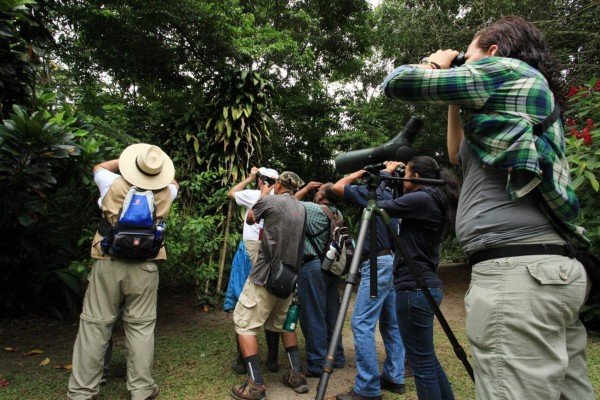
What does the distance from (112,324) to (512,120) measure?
10.5 feet

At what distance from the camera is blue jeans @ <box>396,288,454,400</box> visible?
8.32ft

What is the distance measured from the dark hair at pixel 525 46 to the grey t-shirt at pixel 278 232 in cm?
225

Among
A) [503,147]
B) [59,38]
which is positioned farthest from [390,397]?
[59,38]

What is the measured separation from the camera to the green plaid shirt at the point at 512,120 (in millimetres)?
1504

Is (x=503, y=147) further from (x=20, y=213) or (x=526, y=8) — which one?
(x=526, y=8)

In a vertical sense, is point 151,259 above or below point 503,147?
below

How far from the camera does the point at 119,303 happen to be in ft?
11.3

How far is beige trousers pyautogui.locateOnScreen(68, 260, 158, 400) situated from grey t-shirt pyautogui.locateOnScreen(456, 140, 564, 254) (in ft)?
8.66

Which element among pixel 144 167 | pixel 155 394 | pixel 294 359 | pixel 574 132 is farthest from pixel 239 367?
pixel 574 132

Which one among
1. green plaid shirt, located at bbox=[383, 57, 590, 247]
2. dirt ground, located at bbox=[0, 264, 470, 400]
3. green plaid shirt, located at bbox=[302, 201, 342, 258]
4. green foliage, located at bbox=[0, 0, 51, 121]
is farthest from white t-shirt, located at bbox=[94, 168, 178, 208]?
green plaid shirt, located at bbox=[383, 57, 590, 247]

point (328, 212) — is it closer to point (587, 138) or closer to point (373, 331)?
point (373, 331)

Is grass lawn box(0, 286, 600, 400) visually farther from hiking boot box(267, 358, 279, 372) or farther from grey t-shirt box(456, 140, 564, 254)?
grey t-shirt box(456, 140, 564, 254)

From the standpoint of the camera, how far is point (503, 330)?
4.86 feet

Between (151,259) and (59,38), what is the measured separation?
5673mm
